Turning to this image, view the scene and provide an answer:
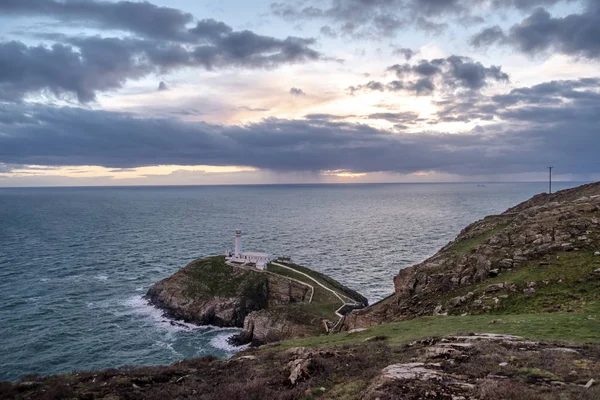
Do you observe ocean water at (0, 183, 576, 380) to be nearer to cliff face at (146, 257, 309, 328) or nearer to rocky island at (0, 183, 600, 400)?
cliff face at (146, 257, 309, 328)

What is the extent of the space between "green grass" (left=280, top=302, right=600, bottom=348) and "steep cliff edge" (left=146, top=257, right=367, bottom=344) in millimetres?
31628

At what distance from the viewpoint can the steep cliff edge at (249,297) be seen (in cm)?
6175

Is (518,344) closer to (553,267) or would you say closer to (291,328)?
(553,267)

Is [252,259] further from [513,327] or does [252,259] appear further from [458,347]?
[458,347]

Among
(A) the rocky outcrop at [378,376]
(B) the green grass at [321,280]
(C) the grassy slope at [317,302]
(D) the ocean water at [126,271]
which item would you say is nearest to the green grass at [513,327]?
(A) the rocky outcrop at [378,376]

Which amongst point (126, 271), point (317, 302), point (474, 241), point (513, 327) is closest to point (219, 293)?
point (317, 302)

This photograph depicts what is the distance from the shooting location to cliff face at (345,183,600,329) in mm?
29609

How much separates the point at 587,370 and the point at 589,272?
18.6 m

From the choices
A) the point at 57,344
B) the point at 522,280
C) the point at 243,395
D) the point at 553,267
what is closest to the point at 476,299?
the point at 522,280

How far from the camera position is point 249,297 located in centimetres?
7625

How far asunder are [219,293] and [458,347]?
64.1 meters

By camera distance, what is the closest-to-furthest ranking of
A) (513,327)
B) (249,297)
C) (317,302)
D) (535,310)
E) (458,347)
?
(458,347) → (513,327) → (535,310) → (317,302) → (249,297)

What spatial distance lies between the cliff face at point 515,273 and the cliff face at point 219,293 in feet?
121

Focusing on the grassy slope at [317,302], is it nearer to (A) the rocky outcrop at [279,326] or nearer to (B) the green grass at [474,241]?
(A) the rocky outcrop at [279,326]
